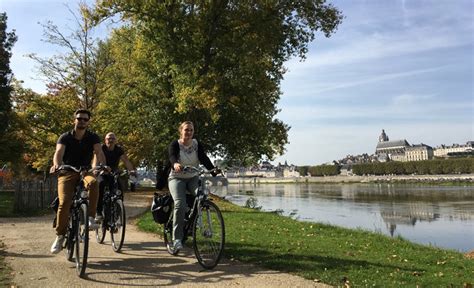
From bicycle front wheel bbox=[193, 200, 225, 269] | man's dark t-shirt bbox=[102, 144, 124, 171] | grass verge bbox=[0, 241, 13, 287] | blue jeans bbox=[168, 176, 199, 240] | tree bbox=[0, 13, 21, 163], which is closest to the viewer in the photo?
grass verge bbox=[0, 241, 13, 287]

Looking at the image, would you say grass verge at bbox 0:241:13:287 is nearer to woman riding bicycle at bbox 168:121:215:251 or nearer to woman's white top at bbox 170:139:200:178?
woman riding bicycle at bbox 168:121:215:251

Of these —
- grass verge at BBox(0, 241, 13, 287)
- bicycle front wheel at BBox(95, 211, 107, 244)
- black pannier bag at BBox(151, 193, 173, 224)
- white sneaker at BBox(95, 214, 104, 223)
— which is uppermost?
black pannier bag at BBox(151, 193, 173, 224)

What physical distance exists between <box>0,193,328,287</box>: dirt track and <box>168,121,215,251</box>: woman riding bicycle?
62 centimetres

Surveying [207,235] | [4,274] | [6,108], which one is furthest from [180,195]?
[6,108]

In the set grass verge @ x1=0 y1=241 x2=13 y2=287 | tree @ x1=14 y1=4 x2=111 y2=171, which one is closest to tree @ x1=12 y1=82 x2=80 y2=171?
tree @ x1=14 y1=4 x2=111 y2=171

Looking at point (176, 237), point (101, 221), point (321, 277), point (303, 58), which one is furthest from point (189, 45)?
point (321, 277)

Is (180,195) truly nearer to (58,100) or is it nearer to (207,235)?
(207,235)

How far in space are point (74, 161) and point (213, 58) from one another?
14.0 m

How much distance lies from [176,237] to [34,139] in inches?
899

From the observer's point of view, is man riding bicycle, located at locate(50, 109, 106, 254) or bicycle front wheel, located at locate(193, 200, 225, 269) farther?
bicycle front wheel, located at locate(193, 200, 225, 269)

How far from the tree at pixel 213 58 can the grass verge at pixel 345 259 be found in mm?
8655

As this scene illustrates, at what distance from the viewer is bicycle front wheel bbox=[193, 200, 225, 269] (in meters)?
6.66

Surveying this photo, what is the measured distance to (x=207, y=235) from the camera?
6.75m

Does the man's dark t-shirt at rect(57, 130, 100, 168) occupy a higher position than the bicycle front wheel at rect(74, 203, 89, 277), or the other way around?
the man's dark t-shirt at rect(57, 130, 100, 168)
